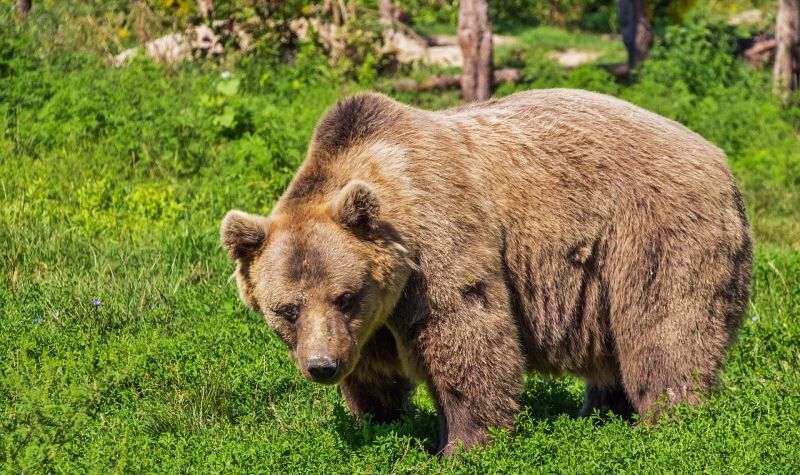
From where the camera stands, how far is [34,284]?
7.86 m

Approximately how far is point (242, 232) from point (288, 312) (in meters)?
0.44

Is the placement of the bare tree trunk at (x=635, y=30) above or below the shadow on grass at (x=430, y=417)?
below

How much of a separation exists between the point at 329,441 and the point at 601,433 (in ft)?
4.46

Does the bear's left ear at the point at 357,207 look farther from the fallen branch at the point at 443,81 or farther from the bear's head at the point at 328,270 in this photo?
the fallen branch at the point at 443,81

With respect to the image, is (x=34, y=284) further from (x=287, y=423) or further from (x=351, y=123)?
(x=351, y=123)

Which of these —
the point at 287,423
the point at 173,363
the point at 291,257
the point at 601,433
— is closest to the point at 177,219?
the point at 173,363

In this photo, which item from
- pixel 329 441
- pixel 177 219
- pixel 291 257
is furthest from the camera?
pixel 177 219

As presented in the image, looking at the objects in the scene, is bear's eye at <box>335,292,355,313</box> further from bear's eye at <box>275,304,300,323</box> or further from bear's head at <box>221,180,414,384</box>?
bear's eye at <box>275,304,300,323</box>

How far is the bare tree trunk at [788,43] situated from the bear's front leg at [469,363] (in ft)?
32.0

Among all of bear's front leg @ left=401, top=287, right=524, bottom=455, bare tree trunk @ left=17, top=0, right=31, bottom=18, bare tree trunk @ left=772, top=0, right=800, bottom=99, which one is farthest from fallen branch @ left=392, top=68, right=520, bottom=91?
bear's front leg @ left=401, top=287, right=524, bottom=455

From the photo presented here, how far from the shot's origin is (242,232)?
548cm

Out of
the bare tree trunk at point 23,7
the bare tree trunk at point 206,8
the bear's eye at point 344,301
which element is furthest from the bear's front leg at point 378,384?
the bare tree trunk at point 206,8

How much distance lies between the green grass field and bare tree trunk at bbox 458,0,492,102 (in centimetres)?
50

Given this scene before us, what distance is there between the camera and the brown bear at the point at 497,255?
5508 mm
